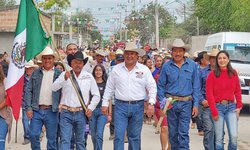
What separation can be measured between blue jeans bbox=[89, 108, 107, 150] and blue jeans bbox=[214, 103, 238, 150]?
6.90 ft

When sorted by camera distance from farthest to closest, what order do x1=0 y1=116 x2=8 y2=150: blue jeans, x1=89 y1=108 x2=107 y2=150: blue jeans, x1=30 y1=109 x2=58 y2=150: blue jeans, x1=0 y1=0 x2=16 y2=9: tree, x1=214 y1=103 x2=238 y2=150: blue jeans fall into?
x1=0 y1=0 x2=16 y2=9: tree, x1=89 y1=108 x2=107 y2=150: blue jeans, x1=30 y1=109 x2=58 y2=150: blue jeans, x1=214 y1=103 x2=238 y2=150: blue jeans, x1=0 y1=116 x2=8 y2=150: blue jeans

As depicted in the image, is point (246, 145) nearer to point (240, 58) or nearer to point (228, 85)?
point (228, 85)

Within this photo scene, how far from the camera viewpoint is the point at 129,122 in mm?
9602

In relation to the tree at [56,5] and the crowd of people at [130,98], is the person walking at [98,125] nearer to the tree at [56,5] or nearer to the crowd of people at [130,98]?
the crowd of people at [130,98]

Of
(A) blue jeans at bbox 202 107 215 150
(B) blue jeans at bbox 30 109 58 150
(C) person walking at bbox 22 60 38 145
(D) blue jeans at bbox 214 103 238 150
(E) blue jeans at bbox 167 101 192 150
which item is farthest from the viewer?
(C) person walking at bbox 22 60 38 145

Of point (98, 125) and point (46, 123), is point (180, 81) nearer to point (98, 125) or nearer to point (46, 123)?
point (98, 125)

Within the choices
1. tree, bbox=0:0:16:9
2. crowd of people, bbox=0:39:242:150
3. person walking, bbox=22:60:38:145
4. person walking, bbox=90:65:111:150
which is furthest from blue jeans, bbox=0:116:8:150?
tree, bbox=0:0:16:9

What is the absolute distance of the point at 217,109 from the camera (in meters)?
9.72

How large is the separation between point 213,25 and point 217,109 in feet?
103

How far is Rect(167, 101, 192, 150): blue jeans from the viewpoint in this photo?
954 centimetres

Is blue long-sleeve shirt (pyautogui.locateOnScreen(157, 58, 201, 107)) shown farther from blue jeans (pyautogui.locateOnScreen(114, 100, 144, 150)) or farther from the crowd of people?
blue jeans (pyautogui.locateOnScreen(114, 100, 144, 150))

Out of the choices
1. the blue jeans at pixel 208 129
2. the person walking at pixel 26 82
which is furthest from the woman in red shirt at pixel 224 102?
the person walking at pixel 26 82

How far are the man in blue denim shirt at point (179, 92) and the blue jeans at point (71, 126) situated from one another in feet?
4.32

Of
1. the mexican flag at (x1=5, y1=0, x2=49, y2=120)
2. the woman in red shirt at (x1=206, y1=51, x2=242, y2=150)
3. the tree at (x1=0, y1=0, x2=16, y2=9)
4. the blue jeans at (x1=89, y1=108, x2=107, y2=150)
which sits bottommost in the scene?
the blue jeans at (x1=89, y1=108, x2=107, y2=150)
